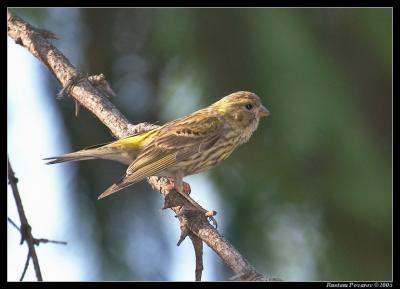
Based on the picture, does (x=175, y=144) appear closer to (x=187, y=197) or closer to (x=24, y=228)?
(x=187, y=197)

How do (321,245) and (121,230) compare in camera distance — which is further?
(321,245)

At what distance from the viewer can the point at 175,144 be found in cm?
690

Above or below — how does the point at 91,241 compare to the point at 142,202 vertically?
below

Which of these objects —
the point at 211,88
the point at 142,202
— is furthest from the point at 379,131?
the point at 142,202

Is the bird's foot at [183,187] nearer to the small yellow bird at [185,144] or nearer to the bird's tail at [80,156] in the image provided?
the small yellow bird at [185,144]

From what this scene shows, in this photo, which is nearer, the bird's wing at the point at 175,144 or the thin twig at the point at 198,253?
the thin twig at the point at 198,253

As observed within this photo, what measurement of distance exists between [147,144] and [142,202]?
5934 mm

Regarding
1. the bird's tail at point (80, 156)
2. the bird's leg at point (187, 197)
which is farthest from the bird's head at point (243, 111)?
the bird's tail at point (80, 156)

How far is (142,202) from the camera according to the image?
1262 cm

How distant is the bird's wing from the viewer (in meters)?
6.46

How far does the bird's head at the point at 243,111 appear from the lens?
287 inches

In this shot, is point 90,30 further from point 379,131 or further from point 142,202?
point 379,131

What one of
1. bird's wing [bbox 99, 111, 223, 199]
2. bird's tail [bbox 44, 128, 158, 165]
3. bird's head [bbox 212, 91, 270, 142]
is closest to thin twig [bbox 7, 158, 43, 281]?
bird's wing [bbox 99, 111, 223, 199]

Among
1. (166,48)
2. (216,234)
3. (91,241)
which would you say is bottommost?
(216,234)
